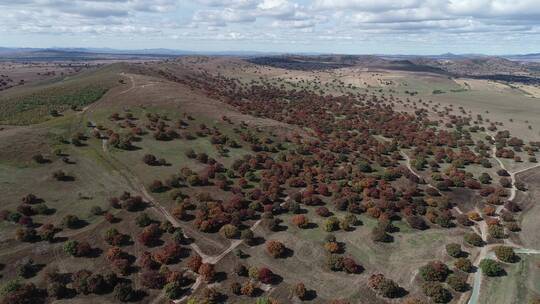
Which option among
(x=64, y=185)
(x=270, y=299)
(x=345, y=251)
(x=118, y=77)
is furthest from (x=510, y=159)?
(x=118, y=77)

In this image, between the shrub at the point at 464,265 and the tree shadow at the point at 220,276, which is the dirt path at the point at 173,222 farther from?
the shrub at the point at 464,265

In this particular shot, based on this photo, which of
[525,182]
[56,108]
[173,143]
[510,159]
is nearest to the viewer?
[525,182]

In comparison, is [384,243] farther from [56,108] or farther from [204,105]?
[56,108]

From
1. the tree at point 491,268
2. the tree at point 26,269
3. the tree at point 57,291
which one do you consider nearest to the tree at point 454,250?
the tree at point 491,268

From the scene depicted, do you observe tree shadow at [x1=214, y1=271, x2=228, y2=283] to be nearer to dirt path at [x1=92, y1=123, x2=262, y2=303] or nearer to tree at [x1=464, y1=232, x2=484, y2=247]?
dirt path at [x1=92, y1=123, x2=262, y2=303]

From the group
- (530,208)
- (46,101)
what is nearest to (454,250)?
(530,208)

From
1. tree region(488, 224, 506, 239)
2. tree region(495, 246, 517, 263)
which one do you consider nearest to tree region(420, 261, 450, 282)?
tree region(495, 246, 517, 263)
